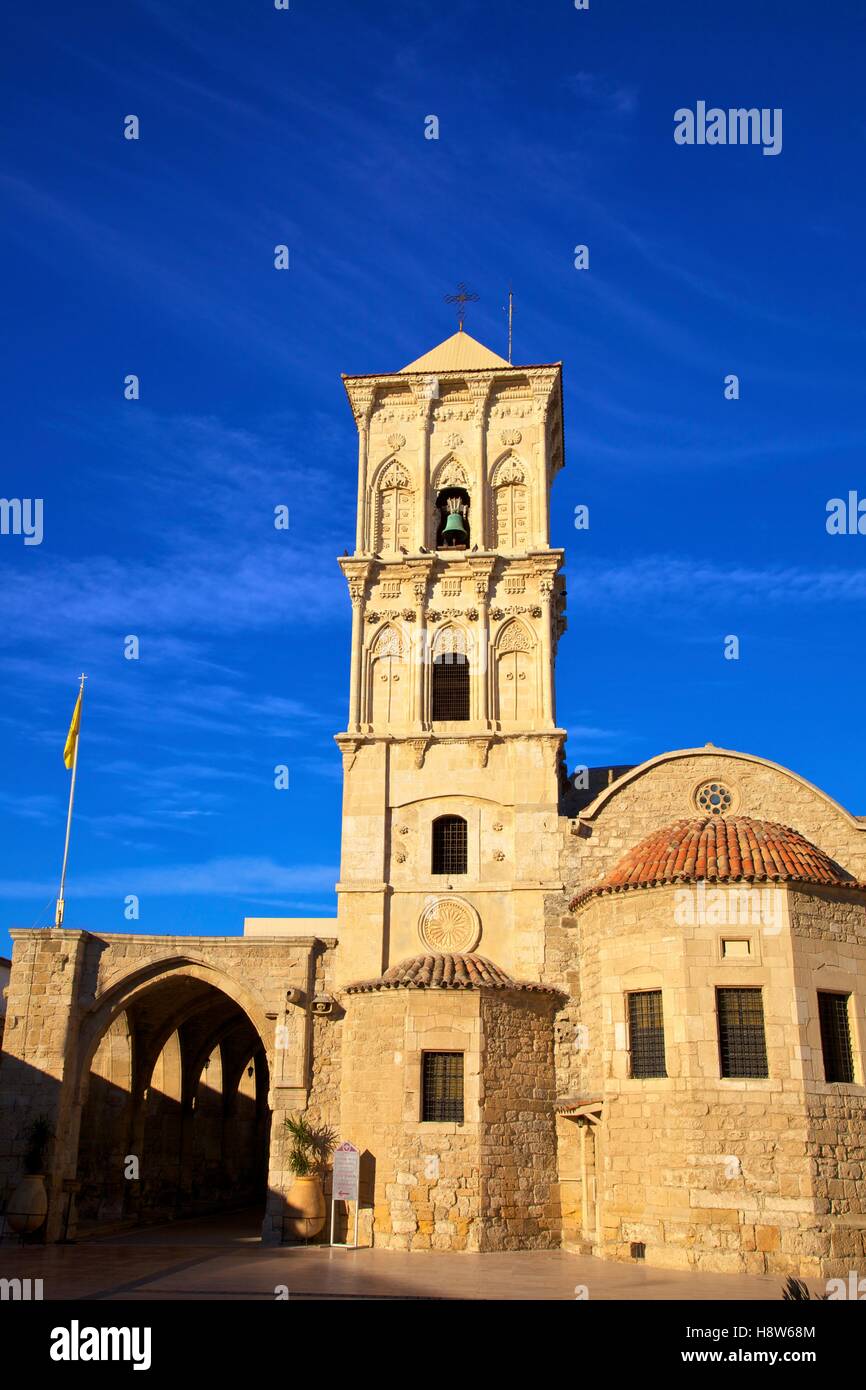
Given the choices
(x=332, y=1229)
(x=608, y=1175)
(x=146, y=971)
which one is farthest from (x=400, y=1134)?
(x=146, y=971)

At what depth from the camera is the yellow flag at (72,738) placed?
98.2 ft

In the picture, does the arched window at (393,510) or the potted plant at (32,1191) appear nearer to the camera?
the potted plant at (32,1191)

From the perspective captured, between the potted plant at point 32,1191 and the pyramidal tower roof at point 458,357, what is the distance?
20641 millimetres

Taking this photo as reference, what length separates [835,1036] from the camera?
68.2ft

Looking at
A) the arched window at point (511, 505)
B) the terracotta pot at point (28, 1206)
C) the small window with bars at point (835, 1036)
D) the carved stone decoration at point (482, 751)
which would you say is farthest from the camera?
the arched window at point (511, 505)

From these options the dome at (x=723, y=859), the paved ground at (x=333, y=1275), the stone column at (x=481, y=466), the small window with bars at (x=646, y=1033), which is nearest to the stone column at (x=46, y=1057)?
the paved ground at (x=333, y=1275)

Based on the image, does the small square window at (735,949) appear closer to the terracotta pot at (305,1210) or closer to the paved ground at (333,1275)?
the paved ground at (333,1275)

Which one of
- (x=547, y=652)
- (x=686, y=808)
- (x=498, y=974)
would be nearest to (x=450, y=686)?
(x=547, y=652)

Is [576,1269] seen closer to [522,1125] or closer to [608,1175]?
[608,1175]

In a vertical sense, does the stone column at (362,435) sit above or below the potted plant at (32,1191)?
above

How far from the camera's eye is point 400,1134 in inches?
878

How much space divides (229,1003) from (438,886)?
11611 mm

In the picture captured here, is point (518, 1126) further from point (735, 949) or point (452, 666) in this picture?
point (452, 666)

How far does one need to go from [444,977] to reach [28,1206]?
394 inches
